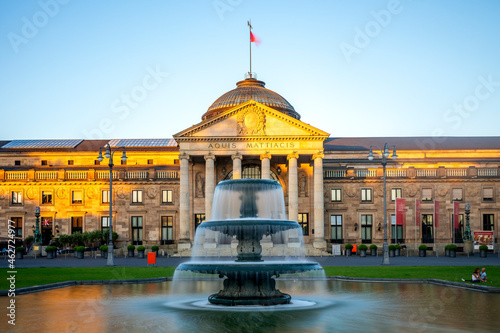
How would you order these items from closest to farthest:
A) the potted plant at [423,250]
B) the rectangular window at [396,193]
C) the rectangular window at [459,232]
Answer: the potted plant at [423,250]
the rectangular window at [459,232]
the rectangular window at [396,193]

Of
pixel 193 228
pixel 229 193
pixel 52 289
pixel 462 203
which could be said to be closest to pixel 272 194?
pixel 229 193

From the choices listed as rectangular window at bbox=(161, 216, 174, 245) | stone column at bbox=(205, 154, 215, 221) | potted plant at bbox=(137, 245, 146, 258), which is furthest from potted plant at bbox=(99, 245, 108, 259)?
stone column at bbox=(205, 154, 215, 221)

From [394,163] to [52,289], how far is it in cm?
6264

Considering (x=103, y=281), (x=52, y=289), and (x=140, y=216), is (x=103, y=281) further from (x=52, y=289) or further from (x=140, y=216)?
(x=140, y=216)

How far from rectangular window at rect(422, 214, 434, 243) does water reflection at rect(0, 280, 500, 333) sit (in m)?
50.4

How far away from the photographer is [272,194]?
25250mm

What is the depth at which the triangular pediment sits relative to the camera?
71.8m

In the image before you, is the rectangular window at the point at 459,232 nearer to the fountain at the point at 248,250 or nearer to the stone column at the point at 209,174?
the stone column at the point at 209,174

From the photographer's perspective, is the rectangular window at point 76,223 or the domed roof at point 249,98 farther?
the domed roof at point 249,98

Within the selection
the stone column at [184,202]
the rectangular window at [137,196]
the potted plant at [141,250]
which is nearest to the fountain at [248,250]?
the potted plant at [141,250]

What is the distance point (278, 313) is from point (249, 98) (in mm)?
69361

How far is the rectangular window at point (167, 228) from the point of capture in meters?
78.6

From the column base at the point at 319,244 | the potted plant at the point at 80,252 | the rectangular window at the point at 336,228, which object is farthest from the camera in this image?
the rectangular window at the point at 336,228

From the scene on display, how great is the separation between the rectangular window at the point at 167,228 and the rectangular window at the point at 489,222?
3892 cm
